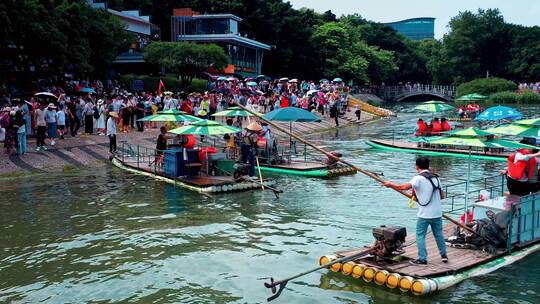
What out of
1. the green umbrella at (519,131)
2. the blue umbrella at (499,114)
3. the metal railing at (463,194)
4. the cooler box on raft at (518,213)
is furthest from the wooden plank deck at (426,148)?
the cooler box on raft at (518,213)

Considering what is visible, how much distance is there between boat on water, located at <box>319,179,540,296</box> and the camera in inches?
435

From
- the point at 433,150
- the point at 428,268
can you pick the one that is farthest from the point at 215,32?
the point at 428,268

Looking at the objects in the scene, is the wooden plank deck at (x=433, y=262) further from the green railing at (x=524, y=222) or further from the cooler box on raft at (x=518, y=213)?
the cooler box on raft at (x=518, y=213)

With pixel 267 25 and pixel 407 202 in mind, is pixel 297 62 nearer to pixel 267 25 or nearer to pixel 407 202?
pixel 267 25

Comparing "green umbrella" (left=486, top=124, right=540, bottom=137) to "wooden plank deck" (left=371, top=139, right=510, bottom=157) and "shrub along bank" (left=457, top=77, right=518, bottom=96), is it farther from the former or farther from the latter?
"shrub along bank" (left=457, top=77, right=518, bottom=96)

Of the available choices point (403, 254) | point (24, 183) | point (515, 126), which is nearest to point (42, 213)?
point (24, 183)

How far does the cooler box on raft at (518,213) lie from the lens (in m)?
12.7

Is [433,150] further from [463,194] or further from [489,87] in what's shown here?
[489,87]

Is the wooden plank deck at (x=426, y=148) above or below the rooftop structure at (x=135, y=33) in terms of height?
below

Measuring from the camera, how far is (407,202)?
19.0m

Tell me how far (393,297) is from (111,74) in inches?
1819

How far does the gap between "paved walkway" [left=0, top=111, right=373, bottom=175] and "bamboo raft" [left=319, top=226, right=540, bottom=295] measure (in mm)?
15980

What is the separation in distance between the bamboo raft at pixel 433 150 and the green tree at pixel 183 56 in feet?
62.4

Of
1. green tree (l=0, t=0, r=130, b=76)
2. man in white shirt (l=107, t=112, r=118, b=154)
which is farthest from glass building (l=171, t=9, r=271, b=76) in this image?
man in white shirt (l=107, t=112, r=118, b=154)
